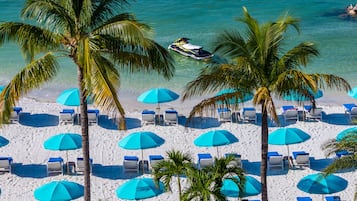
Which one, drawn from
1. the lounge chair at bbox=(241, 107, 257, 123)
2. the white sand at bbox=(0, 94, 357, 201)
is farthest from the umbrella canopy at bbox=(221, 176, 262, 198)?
the lounge chair at bbox=(241, 107, 257, 123)

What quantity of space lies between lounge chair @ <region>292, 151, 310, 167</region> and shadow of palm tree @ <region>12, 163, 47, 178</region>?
26.1 ft

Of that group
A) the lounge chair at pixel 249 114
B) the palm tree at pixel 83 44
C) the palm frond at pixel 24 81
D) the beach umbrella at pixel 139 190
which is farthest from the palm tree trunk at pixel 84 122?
the lounge chair at pixel 249 114

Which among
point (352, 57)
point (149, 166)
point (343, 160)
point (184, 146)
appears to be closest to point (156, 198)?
point (149, 166)

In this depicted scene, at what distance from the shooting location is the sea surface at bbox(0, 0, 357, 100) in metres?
33.0

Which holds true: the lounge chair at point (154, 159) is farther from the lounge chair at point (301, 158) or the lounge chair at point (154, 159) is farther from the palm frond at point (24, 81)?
the palm frond at point (24, 81)

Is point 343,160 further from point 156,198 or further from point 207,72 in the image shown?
point 156,198

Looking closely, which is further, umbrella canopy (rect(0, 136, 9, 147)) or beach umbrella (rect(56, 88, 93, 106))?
beach umbrella (rect(56, 88, 93, 106))

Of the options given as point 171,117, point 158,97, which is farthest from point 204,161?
point 158,97

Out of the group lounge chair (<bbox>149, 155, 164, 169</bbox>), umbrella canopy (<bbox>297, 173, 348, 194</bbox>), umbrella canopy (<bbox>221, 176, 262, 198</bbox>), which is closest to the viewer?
umbrella canopy (<bbox>221, 176, 262, 198</bbox>)

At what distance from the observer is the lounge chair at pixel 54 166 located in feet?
69.7

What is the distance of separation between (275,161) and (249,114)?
394cm

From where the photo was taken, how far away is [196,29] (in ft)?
140

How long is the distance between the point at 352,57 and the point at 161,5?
1740 cm

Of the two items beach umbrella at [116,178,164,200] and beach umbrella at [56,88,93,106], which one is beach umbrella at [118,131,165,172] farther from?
beach umbrella at [56,88,93,106]
